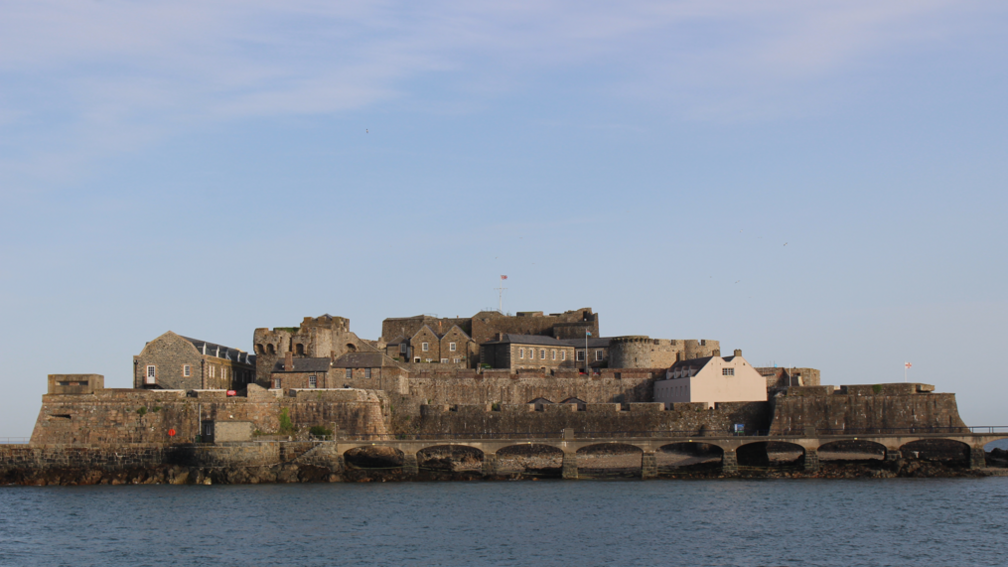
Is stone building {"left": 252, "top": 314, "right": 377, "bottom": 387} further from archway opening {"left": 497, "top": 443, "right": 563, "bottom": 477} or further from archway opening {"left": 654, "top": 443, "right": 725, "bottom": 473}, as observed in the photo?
archway opening {"left": 654, "top": 443, "right": 725, "bottom": 473}

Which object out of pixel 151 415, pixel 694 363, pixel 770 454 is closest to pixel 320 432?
pixel 151 415

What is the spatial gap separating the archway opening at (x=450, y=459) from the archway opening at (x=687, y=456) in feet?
40.3

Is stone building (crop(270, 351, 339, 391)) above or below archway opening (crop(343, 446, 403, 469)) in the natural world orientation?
above

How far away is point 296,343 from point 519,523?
38629 millimetres

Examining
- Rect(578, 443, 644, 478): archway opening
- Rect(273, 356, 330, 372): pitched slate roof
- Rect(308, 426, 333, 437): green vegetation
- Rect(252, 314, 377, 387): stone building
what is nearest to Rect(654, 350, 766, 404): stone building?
Rect(578, 443, 644, 478): archway opening

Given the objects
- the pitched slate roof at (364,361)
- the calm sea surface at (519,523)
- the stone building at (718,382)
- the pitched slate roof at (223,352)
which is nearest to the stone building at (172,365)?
the pitched slate roof at (223,352)

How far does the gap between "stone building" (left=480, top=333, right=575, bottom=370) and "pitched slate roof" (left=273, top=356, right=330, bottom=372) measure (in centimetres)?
1566

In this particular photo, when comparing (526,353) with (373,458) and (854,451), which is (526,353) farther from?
(854,451)

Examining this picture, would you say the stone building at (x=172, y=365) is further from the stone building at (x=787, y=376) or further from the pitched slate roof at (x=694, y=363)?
the stone building at (x=787, y=376)

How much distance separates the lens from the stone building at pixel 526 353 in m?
84.9

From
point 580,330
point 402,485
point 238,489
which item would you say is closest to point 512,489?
point 402,485

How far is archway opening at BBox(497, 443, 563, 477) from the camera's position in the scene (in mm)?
69438

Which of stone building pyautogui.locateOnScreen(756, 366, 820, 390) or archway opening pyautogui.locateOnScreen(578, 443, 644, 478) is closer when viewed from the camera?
archway opening pyautogui.locateOnScreen(578, 443, 644, 478)

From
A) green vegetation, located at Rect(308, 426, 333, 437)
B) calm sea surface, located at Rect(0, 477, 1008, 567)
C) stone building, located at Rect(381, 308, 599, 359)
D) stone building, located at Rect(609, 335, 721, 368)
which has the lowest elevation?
calm sea surface, located at Rect(0, 477, 1008, 567)
